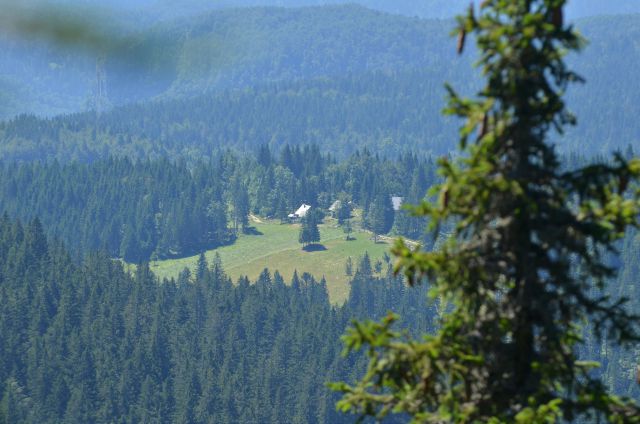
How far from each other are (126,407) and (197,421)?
11.1m

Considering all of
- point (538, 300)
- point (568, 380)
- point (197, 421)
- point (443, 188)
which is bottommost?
point (197, 421)

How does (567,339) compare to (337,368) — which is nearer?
(567,339)

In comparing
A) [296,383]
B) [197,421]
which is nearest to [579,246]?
[197,421]

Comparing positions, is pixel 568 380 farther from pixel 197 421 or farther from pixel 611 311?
pixel 197 421

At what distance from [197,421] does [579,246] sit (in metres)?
164

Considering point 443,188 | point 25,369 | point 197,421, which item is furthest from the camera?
point 25,369

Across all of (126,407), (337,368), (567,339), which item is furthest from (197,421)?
(567,339)

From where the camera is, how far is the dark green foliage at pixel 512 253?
63.3 feet

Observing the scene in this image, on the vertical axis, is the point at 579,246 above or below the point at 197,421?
above

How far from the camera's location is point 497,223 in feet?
65.4

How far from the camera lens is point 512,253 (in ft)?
65.0

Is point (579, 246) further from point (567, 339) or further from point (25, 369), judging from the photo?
point (25, 369)

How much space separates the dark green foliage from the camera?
1930 cm

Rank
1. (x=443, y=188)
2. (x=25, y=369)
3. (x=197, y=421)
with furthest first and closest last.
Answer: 1. (x=25, y=369)
2. (x=197, y=421)
3. (x=443, y=188)
